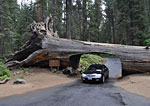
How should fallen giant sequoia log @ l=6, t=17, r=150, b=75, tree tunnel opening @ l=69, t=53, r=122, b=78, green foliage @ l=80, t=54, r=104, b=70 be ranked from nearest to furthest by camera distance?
fallen giant sequoia log @ l=6, t=17, r=150, b=75
tree tunnel opening @ l=69, t=53, r=122, b=78
green foliage @ l=80, t=54, r=104, b=70

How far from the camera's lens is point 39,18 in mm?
30453

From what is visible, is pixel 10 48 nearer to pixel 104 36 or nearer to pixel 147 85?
pixel 147 85

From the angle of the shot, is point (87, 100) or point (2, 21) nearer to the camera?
point (87, 100)

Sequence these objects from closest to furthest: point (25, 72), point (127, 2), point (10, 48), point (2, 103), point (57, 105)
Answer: point (57, 105)
point (2, 103)
point (25, 72)
point (10, 48)
point (127, 2)

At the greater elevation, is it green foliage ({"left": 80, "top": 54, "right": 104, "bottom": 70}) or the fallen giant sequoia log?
the fallen giant sequoia log

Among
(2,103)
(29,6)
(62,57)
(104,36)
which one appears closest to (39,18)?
(29,6)

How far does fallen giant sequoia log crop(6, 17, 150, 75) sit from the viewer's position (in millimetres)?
12070

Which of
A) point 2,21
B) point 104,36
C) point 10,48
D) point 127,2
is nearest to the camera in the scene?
point 2,21

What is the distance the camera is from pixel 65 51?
548 inches

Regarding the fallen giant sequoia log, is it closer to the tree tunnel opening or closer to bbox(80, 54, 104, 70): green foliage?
the tree tunnel opening

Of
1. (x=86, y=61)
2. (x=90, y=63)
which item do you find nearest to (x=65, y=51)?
(x=86, y=61)

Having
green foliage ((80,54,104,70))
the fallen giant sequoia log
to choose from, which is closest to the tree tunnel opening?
green foliage ((80,54,104,70))

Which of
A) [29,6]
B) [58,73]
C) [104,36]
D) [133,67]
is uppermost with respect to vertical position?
[29,6]

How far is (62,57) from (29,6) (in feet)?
73.1
